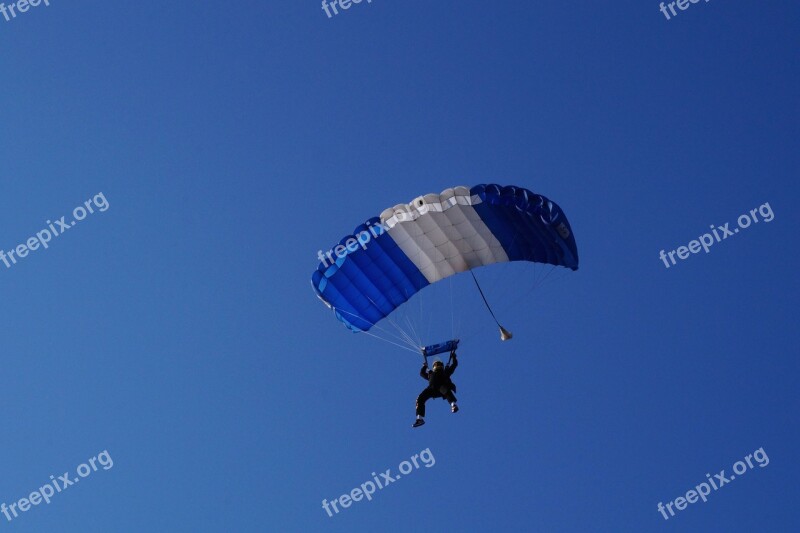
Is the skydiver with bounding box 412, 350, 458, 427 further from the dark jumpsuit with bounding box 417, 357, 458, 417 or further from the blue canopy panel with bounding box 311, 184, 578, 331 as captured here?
the blue canopy panel with bounding box 311, 184, 578, 331

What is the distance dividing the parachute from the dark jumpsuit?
1.33 metres

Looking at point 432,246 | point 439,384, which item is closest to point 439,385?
point 439,384

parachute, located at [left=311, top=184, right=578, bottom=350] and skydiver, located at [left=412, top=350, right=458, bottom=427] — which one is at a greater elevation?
parachute, located at [left=311, top=184, right=578, bottom=350]

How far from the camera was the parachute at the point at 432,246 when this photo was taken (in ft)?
67.1

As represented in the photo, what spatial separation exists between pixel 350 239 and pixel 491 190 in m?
2.68

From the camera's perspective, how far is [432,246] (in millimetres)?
21266

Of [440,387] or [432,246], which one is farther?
[432,246]

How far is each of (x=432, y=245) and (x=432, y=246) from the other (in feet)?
0.08

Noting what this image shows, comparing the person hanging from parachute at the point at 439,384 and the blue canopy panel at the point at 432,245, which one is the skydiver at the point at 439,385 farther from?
the blue canopy panel at the point at 432,245

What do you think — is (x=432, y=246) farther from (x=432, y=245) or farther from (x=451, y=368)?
(x=451, y=368)

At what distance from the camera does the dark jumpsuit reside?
2059cm

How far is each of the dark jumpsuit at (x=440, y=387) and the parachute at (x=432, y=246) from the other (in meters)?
1.33
